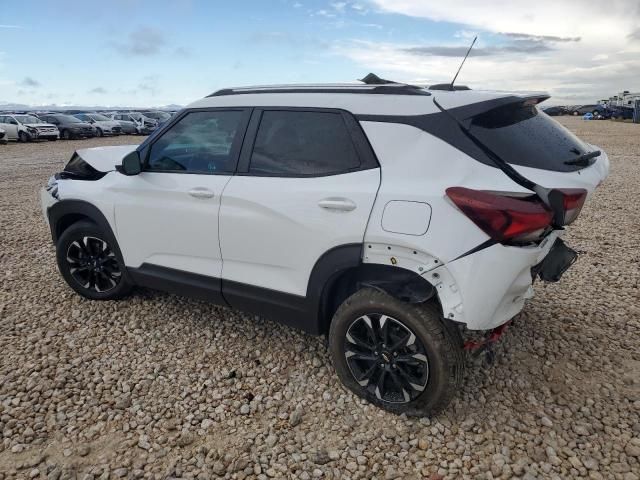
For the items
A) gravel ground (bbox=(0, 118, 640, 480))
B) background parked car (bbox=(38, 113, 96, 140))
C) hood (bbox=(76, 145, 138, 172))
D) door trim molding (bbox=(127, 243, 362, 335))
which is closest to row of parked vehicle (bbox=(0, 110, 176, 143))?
background parked car (bbox=(38, 113, 96, 140))

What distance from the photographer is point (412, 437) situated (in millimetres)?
2627

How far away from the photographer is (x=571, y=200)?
239 centimetres

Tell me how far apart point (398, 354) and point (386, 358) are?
85 mm

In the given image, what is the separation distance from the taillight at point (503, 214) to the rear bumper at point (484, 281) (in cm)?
8

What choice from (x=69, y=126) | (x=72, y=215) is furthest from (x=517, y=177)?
(x=69, y=126)

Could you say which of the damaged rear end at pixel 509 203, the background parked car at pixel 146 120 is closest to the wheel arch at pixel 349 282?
the damaged rear end at pixel 509 203

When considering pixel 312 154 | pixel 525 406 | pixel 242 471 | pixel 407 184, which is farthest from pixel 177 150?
pixel 525 406

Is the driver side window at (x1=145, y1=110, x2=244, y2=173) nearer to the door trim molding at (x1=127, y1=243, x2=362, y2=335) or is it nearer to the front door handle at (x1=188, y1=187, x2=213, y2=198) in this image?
the front door handle at (x1=188, y1=187, x2=213, y2=198)

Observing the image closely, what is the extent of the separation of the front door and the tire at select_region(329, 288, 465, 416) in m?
1.04

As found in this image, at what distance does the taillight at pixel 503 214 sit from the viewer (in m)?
2.28

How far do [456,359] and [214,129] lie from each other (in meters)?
2.17

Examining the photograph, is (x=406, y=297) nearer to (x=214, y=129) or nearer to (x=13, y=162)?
(x=214, y=129)

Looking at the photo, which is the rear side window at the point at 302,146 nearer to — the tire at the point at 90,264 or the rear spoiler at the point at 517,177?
the rear spoiler at the point at 517,177

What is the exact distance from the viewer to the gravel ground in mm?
2455
